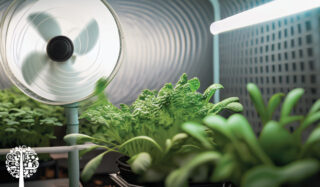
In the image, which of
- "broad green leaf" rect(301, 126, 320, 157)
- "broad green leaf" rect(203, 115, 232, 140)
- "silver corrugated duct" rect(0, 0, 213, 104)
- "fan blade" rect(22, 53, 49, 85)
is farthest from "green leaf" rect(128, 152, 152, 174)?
"silver corrugated duct" rect(0, 0, 213, 104)

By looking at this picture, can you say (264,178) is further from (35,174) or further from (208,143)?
(35,174)

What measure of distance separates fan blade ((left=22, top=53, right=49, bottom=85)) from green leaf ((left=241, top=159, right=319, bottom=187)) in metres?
0.57

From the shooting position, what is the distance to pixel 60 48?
0.75 meters

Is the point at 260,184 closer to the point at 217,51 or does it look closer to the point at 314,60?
the point at 314,60

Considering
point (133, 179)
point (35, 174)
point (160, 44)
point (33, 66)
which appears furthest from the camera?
point (160, 44)

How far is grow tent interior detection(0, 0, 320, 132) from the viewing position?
0.85 meters

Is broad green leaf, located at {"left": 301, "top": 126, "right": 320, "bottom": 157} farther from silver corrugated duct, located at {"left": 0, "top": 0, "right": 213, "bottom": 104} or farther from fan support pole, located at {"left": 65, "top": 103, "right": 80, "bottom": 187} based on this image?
silver corrugated duct, located at {"left": 0, "top": 0, "right": 213, "bottom": 104}

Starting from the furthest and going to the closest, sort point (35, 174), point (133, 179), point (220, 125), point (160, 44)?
point (160, 44), point (35, 174), point (133, 179), point (220, 125)

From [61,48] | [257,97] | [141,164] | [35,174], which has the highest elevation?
[61,48]

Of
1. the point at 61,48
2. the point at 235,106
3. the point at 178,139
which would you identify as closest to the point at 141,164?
the point at 178,139

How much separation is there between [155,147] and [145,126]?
0.26 feet

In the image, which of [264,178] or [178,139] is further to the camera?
[178,139]

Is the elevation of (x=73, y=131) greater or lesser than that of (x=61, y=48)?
lesser

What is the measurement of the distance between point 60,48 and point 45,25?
7 cm
